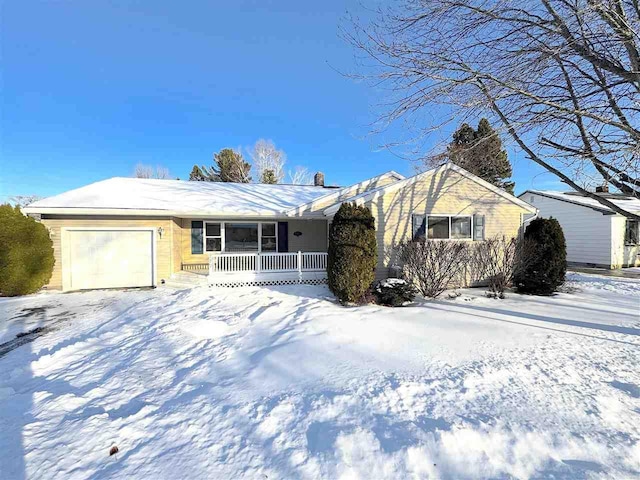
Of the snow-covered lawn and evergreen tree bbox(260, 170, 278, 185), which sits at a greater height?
evergreen tree bbox(260, 170, 278, 185)

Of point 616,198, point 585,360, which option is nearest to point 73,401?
point 585,360

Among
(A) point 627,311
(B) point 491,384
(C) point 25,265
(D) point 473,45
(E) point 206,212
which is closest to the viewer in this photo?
(B) point 491,384

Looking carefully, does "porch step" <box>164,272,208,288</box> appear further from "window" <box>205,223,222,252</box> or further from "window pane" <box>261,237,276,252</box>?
"window pane" <box>261,237,276,252</box>

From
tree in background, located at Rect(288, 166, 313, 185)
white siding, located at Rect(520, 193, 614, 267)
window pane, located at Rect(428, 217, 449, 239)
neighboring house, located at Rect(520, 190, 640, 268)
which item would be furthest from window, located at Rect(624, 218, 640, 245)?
tree in background, located at Rect(288, 166, 313, 185)

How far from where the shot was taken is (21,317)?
6.91 metres

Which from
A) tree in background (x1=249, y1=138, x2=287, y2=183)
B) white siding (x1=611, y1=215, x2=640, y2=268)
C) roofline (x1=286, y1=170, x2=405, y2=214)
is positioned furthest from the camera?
tree in background (x1=249, y1=138, x2=287, y2=183)

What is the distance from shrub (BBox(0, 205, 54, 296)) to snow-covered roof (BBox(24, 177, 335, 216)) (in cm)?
55

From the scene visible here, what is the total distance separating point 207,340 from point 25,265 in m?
8.23

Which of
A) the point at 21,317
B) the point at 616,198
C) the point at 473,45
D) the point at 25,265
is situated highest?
the point at 473,45

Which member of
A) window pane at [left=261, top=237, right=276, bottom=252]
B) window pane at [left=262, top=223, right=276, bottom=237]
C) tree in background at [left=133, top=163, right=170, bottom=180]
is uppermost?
tree in background at [left=133, top=163, right=170, bottom=180]

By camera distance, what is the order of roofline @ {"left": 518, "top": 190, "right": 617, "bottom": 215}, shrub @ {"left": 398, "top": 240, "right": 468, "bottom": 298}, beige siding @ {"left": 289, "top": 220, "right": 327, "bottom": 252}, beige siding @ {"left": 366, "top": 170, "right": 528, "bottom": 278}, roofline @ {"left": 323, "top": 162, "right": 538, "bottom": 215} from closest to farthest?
shrub @ {"left": 398, "top": 240, "right": 468, "bottom": 298} < roofline @ {"left": 323, "top": 162, "right": 538, "bottom": 215} < beige siding @ {"left": 366, "top": 170, "right": 528, "bottom": 278} < beige siding @ {"left": 289, "top": 220, "right": 327, "bottom": 252} < roofline @ {"left": 518, "top": 190, "right": 617, "bottom": 215}

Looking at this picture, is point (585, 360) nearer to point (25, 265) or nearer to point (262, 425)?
point (262, 425)

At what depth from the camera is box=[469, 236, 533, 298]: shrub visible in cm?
894

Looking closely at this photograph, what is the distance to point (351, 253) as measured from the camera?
7875mm
